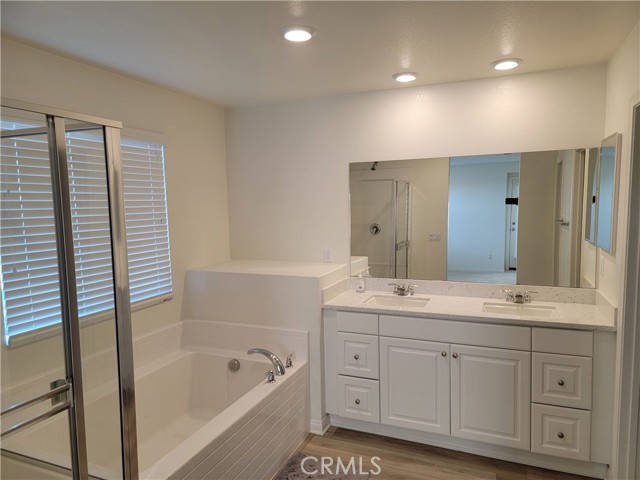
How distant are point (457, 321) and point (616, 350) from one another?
82 cm

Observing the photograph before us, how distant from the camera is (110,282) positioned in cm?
171

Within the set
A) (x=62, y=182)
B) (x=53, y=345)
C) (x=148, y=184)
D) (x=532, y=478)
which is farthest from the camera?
(x=148, y=184)

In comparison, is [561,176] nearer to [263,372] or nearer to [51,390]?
[263,372]

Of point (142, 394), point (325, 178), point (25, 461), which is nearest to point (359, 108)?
point (325, 178)

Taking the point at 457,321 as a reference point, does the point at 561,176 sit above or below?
above

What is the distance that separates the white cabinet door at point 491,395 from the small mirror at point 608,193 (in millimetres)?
810

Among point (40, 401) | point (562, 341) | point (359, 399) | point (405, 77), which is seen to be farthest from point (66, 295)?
point (562, 341)

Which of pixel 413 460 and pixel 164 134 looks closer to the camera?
pixel 413 460

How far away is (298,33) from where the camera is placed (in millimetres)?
2059

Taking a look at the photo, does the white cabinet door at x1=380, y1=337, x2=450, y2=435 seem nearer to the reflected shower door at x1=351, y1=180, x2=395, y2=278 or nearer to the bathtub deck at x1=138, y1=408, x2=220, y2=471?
the reflected shower door at x1=351, y1=180, x2=395, y2=278

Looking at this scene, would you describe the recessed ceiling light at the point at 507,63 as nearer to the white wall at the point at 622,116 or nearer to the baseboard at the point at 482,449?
the white wall at the point at 622,116

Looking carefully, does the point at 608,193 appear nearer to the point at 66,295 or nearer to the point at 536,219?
the point at 536,219

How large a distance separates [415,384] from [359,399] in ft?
1.35

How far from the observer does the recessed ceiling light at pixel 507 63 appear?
2.52 m
